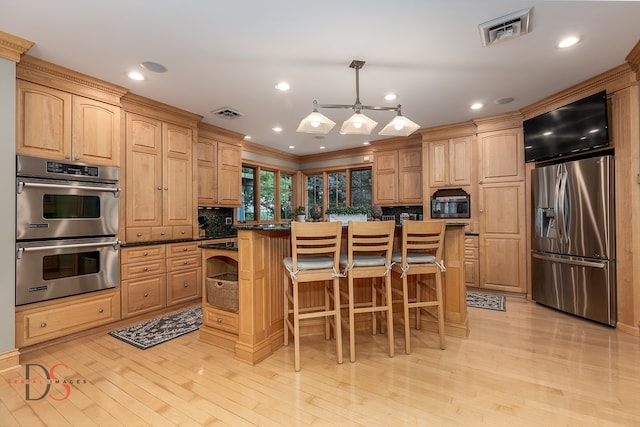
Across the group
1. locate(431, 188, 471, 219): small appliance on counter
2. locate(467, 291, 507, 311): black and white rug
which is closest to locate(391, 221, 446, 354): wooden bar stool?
locate(467, 291, 507, 311): black and white rug

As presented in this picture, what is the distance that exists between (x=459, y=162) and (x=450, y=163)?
Answer: 13 centimetres

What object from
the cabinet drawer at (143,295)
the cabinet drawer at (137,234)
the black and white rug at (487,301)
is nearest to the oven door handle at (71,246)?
the cabinet drawer at (137,234)

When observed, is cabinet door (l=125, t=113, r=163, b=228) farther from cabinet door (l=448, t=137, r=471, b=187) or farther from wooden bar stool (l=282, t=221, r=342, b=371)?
cabinet door (l=448, t=137, r=471, b=187)

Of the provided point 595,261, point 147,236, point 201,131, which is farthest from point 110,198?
point 595,261

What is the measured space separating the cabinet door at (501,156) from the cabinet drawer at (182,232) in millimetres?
4386

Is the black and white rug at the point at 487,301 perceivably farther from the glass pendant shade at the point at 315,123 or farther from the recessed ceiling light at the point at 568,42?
the glass pendant shade at the point at 315,123

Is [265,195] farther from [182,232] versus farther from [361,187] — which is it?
[182,232]

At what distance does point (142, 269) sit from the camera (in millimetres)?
3465

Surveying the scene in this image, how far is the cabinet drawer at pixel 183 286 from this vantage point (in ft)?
12.3

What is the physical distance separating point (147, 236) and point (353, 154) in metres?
4.35

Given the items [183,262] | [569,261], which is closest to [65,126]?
[183,262]

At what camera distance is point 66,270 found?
286cm

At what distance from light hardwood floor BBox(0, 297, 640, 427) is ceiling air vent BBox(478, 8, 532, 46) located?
261cm

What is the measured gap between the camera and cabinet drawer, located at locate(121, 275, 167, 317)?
3313 millimetres
